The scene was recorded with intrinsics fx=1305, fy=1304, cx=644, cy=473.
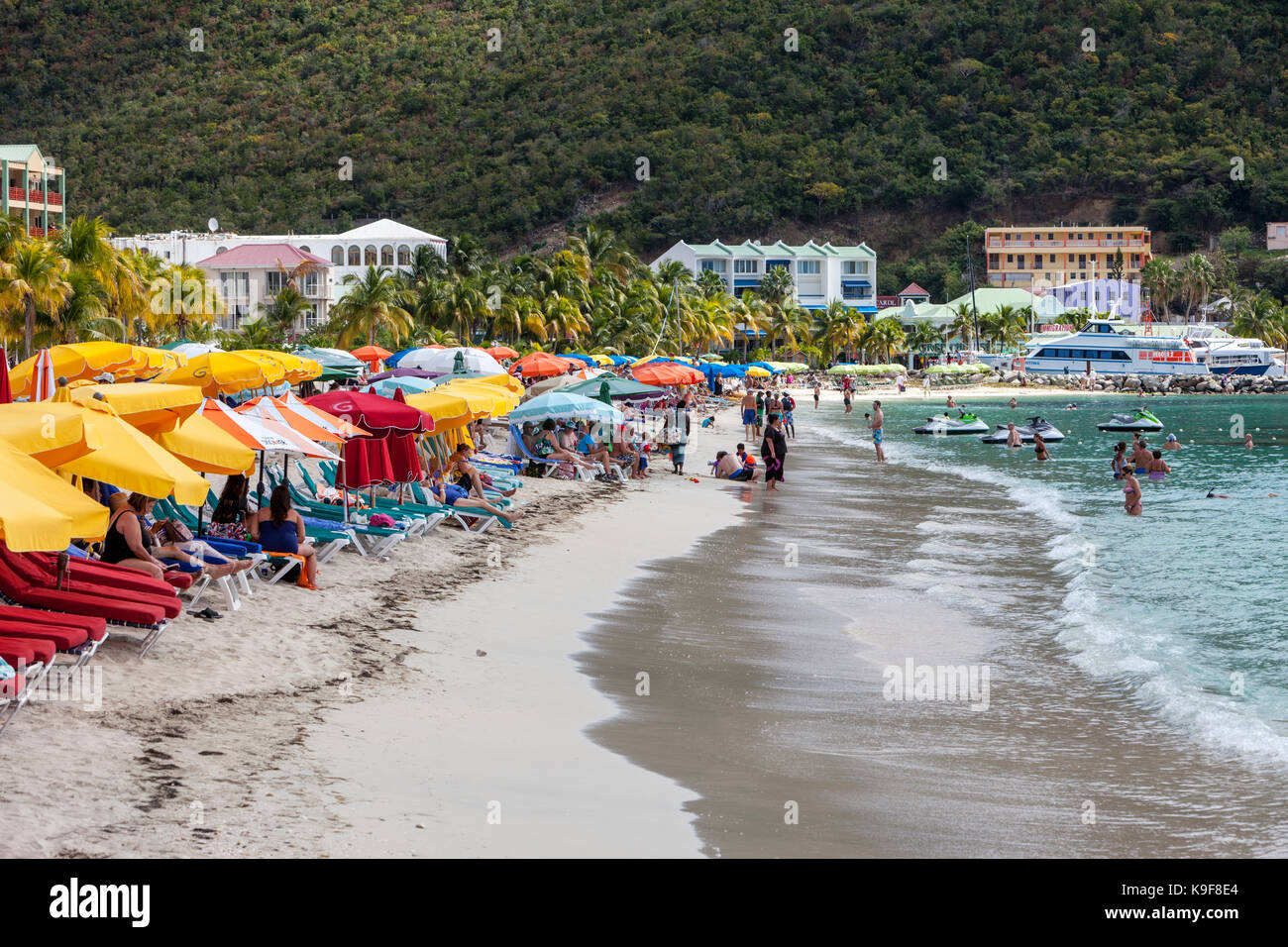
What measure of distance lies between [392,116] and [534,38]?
2438 centimetres

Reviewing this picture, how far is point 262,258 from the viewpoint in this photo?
83.1 meters

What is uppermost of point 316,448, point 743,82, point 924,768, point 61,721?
point 743,82

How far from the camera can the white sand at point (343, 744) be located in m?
6.57

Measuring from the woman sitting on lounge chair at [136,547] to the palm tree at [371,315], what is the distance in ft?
134

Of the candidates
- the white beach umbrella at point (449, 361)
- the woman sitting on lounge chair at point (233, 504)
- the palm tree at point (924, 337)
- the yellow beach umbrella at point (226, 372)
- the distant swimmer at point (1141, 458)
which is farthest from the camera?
the palm tree at point (924, 337)

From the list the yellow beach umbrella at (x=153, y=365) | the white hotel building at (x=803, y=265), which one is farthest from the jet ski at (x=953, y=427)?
the white hotel building at (x=803, y=265)

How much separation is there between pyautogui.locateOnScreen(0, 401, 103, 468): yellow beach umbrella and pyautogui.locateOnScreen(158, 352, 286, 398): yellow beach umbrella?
27.2 ft

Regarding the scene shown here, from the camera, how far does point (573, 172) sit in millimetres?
133625

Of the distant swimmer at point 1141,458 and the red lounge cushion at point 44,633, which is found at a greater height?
the red lounge cushion at point 44,633

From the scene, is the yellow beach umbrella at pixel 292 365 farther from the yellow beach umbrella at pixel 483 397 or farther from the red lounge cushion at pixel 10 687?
the red lounge cushion at pixel 10 687

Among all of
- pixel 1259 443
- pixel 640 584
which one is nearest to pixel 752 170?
pixel 1259 443

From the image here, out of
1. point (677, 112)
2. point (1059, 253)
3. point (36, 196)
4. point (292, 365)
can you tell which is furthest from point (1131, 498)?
point (677, 112)
